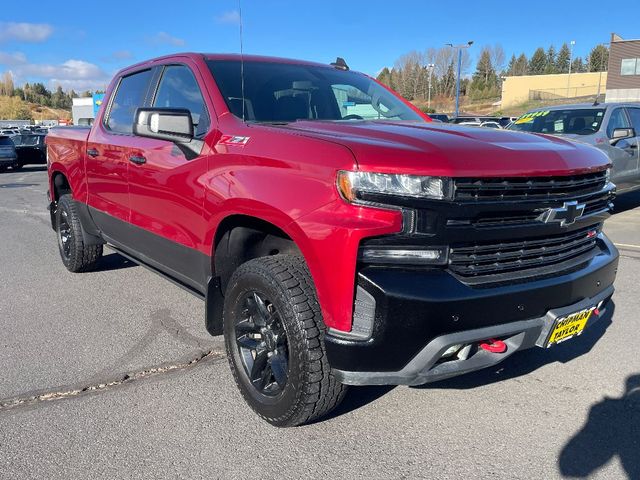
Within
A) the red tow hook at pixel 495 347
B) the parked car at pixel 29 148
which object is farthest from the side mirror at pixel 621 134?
the parked car at pixel 29 148

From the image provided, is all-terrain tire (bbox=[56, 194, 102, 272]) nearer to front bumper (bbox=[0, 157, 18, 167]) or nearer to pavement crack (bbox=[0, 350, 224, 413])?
pavement crack (bbox=[0, 350, 224, 413])

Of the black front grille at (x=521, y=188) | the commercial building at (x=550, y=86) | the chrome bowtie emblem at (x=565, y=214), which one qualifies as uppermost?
the commercial building at (x=550, y=86)

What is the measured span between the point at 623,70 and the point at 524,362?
61455 millimetres

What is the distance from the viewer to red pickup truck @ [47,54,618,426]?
2.35 meters

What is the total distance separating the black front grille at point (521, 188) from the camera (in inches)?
94.2

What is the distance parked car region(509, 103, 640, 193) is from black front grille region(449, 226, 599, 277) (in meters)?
6.57

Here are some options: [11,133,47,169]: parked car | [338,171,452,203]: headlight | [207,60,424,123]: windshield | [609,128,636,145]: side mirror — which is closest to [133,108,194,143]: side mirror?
[207,60,424,123]: windshield

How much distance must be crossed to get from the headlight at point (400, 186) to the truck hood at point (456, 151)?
0.09 feet

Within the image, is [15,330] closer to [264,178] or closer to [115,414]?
[115,414]

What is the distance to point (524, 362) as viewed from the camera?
12.2 ft

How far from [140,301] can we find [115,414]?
2.08 metres

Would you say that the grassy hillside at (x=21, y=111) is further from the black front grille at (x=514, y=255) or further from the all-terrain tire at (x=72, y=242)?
the black front grille at (x=514, y=255)

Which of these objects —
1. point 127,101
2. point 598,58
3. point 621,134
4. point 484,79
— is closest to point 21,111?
point 484,79

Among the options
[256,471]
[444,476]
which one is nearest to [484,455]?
[444,476]
